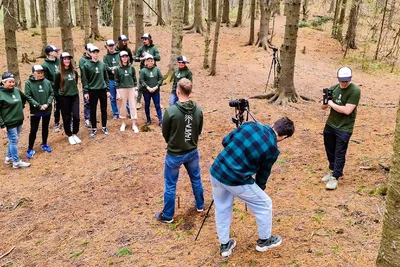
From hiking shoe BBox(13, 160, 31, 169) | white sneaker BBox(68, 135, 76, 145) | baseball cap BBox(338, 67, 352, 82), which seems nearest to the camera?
baseball cap BBox(338, 67, 352, 82)

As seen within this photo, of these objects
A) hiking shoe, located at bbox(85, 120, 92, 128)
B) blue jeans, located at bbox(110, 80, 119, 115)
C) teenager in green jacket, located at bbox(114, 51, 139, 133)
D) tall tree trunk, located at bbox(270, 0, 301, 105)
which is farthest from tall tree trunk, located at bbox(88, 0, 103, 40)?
tall tree trunk, located at bbox(270, 0, 301, 105)

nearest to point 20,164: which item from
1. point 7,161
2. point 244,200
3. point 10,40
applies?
point 7,161

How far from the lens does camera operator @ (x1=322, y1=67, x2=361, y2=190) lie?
17.3ft

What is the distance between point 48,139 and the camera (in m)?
8.69

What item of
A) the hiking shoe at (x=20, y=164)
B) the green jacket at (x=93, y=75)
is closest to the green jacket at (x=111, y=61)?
the green jacket at (x=93, y=75)

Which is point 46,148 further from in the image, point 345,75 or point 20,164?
point 345,75

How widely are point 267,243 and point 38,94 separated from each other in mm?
5879

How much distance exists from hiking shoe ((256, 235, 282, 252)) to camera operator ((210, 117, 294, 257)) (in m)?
0.19

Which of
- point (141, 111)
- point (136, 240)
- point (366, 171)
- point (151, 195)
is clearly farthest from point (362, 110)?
point (136, 240)

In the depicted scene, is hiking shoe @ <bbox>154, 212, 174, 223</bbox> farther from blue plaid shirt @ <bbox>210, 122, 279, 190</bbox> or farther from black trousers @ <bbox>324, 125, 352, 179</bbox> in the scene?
black trousers @ <bbox>324, 125, 352, 179</bbox>

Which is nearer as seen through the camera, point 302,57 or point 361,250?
point 361,250

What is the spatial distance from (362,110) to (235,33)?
47.2 feet

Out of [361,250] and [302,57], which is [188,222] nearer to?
[361,250]

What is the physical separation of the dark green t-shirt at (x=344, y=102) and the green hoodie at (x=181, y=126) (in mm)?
2263
